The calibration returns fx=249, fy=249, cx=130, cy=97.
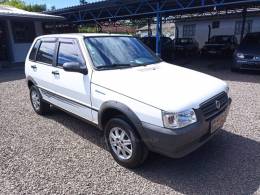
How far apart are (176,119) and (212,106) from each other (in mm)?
708

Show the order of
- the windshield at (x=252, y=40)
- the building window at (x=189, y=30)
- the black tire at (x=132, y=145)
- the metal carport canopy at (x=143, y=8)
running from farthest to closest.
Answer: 1. the building window at (x=189, y=30)
2. the metal carport canopy at (x=143, y=8)
3. the windshield at (x=252, y=40)
4. the black tire at (x=132, y=145)

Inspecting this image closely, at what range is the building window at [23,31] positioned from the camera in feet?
51.9

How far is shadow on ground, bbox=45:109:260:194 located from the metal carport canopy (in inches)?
351

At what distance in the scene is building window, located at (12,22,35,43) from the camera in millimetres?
15805

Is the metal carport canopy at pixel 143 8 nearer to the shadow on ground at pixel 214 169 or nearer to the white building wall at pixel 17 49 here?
the white building wall at pixel 17 49

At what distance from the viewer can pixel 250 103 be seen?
21.0 ft

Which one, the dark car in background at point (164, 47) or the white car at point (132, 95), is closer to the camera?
the white car at point (132, 95)

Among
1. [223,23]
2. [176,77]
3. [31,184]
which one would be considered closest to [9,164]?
[31,184]

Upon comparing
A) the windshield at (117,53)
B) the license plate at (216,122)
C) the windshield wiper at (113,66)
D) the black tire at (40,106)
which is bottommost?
the black tire at (40,106)

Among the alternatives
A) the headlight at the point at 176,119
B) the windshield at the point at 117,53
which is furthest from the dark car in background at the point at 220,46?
the headlight at the point at 176,119

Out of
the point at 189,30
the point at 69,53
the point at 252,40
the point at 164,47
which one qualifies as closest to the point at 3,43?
the point at 164,47

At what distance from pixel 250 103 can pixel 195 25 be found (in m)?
23.5

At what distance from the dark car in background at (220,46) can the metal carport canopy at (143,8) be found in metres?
2.22

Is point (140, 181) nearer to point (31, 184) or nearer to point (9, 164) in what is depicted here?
point (31, 184)
